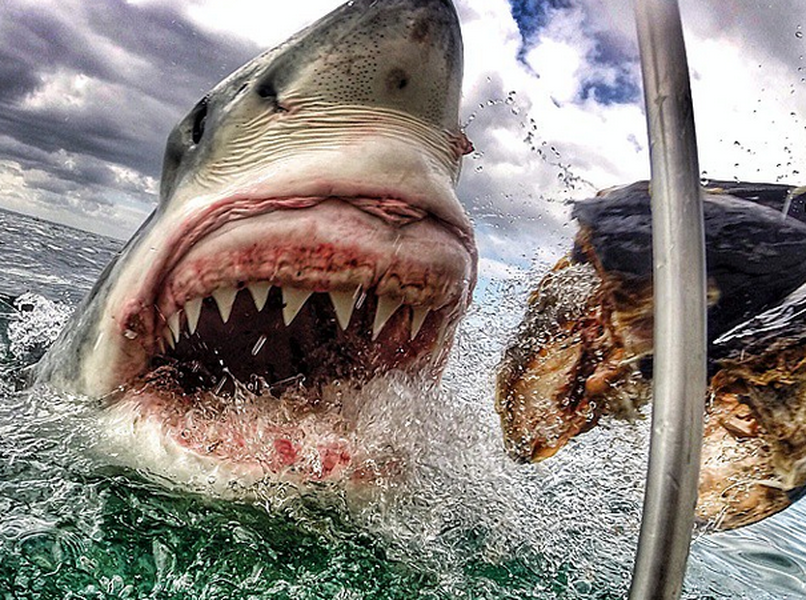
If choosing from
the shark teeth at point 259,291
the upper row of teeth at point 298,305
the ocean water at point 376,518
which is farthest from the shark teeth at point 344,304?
the ocean water at point 376,518

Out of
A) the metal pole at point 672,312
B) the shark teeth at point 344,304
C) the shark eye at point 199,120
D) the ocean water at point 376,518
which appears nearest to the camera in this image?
the metal pole at point 672,312

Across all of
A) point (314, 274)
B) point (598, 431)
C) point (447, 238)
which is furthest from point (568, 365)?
point (314, 274)

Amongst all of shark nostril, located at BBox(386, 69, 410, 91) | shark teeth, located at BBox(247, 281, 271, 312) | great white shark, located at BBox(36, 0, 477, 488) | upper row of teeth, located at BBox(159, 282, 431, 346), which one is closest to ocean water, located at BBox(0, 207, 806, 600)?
great white shark, located at BBox(36, 0, 477, 488)

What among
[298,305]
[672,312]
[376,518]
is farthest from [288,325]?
[672,312]

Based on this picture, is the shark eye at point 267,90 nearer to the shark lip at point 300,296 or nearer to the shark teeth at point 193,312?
the shark lip at point 300,296

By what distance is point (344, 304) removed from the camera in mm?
1157

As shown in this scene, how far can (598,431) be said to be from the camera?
66.6 inches

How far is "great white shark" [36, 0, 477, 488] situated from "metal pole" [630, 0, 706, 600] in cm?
43

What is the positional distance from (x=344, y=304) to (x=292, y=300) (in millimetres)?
83

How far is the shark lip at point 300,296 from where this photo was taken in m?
1.09

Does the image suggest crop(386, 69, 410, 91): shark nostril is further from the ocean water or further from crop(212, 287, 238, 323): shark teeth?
the ocean water

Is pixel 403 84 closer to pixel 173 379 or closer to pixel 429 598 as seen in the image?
pixel 173 379

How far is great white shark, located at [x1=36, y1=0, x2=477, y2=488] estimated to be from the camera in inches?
43.3

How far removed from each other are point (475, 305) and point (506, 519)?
1.42 ft
